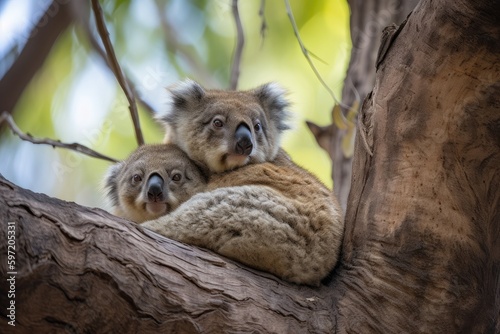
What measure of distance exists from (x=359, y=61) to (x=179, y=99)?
1874mm

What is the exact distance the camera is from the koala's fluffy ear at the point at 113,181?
4668 millimetres

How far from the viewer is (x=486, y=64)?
10.3ft

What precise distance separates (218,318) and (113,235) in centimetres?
62

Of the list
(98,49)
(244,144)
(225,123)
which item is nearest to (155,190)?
(244,144)

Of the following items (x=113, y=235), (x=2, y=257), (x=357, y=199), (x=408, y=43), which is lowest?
(x=2, y=257)

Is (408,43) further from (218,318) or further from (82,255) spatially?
(82,255)

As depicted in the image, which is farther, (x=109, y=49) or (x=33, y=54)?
(x=109, y=49)

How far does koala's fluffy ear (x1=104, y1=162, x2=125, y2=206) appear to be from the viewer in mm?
4668

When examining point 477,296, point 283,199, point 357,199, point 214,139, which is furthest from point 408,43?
point 214,139

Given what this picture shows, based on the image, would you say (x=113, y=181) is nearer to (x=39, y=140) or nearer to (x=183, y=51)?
(x=39, y=140)

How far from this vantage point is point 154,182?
4078 mm

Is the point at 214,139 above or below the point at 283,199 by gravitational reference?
above

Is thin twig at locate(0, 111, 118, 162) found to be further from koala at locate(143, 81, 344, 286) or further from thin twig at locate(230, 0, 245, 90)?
thin twig at locate(230, 0, 245, 90)

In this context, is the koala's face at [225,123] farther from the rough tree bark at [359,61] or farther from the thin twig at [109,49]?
the rough tree bark at [359,61]
